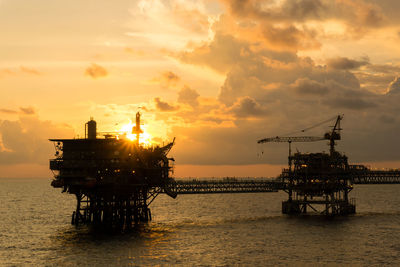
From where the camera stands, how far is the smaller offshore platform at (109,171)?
93.2 meters

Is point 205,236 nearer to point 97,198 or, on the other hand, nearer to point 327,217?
point 97,198

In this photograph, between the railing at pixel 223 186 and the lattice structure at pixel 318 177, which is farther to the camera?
the lattice structure at pixel 318 177

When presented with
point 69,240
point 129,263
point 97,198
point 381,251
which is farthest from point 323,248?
point 97,198

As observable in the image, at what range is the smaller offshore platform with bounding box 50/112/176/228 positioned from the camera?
93.2m

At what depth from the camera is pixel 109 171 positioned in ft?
307

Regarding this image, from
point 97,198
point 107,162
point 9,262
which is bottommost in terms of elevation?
point 9,262

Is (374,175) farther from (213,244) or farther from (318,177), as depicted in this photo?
(213,244)

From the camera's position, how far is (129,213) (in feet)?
324

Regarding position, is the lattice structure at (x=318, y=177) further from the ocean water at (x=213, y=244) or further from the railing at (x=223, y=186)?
the ocean water at (x=213, y=244)

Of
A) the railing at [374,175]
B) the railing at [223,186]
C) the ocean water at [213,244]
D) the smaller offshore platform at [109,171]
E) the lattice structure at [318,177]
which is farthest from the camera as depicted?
the railing at [374,175]

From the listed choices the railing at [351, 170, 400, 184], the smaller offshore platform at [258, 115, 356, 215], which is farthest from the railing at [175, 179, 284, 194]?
the railing at [351, 170, 400, 184]

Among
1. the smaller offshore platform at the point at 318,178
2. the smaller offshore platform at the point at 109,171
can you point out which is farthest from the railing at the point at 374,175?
the smaller offshore platform at the point at 109,171

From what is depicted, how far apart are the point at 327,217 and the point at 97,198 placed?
55979 mm

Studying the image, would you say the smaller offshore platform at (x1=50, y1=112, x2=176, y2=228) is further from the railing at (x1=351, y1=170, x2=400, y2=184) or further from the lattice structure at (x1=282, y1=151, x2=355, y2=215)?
the railing at (x1=351, y1=170, x2=400, y2=184)
